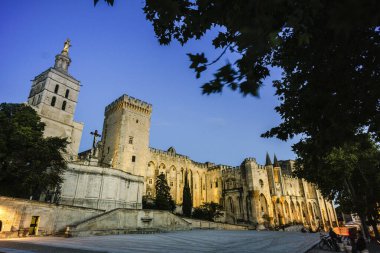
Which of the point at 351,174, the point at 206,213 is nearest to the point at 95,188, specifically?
the point at 206,213

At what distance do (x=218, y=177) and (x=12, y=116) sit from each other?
44.5 m

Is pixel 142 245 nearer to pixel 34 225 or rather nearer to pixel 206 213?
pixel 34 225

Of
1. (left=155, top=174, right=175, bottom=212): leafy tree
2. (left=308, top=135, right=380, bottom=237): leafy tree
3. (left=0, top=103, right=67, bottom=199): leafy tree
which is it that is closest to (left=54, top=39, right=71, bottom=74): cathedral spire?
(left=0, top=103, right=67, bottom=199): leafy tree

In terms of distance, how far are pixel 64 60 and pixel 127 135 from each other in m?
18.6

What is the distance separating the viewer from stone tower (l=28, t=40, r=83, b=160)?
38000 mm

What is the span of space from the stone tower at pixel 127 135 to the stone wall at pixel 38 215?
18089mm

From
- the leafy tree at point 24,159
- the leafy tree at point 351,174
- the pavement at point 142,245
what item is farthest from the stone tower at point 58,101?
the leafy tree at point 351,174

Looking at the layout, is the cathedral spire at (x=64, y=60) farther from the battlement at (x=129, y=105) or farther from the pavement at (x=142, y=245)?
the pavement at (x=142, y=245)

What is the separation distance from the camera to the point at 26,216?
746 inches

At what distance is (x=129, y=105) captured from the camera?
149 ft

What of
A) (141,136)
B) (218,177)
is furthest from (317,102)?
(218,177)

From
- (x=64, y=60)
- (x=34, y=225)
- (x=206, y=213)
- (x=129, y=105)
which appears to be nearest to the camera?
(x=34, y=225)

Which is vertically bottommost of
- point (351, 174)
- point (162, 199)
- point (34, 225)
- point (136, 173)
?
point (34, 225)

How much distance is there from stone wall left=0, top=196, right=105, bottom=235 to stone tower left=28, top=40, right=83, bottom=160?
1661cm
